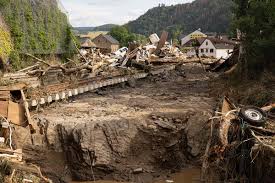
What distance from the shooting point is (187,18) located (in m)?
150

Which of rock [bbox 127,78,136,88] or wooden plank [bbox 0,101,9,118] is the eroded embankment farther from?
rock [bbox 127,78,136,88]

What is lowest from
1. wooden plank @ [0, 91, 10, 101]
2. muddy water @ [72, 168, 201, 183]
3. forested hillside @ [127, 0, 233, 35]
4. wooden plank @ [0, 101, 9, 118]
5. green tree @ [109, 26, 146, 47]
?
muddy water @ [72, 168, 201, 183]

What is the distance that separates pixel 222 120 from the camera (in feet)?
34.6

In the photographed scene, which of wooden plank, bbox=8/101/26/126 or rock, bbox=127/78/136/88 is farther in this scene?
rock, bbox=127/78/136/88

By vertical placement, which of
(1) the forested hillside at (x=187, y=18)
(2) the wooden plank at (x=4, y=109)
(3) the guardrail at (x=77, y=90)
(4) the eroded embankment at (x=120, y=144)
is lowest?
(4) the eroded embankment at (x=120, y=144)

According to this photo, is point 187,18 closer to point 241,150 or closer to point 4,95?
point 4,95

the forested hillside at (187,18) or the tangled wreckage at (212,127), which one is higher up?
the forested hillside at (187,18)

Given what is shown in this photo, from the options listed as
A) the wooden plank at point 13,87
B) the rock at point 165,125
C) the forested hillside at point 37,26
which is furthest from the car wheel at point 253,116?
the forested hillside at point 37,26

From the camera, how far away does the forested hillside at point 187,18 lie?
124575 mm

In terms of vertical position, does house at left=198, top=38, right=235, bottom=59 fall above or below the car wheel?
below

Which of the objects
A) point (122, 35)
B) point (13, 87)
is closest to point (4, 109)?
point (13, 87)

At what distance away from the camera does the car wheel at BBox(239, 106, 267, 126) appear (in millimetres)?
10365

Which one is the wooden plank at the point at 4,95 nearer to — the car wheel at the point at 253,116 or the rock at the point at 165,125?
the rock at the point at 165,125

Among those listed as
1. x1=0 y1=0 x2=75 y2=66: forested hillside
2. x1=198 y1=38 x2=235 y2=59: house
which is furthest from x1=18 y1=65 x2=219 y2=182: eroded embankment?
x1=198 y1=38 x2=235 y2=59: house
